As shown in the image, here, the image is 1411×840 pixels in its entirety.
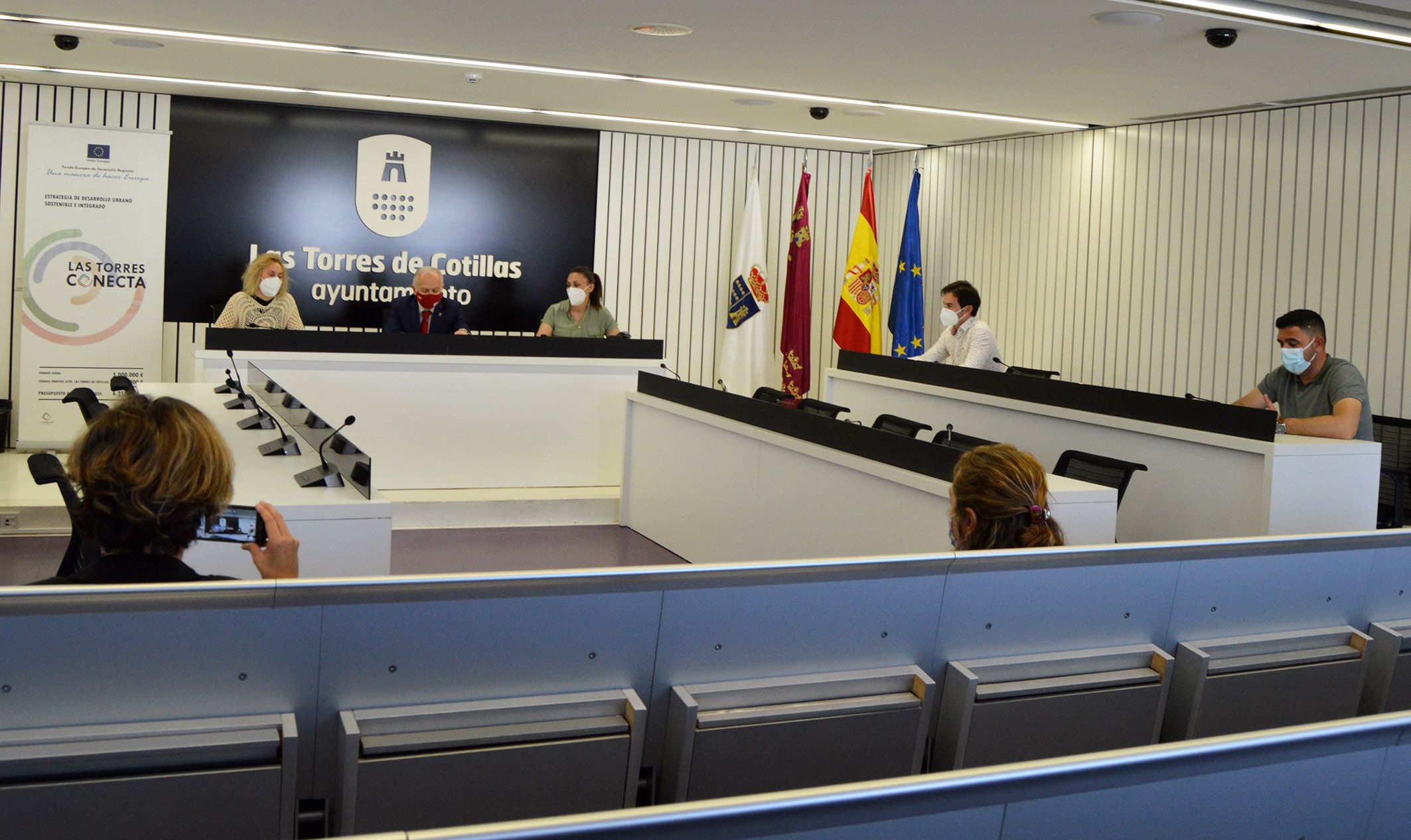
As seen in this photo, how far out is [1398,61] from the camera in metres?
5.91

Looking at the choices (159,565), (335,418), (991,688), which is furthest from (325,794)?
(335,418)

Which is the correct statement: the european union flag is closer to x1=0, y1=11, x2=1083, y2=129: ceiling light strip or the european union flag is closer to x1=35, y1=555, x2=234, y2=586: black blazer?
x1=0, y1=11, x2=1083, y2=129: ceiling light strip

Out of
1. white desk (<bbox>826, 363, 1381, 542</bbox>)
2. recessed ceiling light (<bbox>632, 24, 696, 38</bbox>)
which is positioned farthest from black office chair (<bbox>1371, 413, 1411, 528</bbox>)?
recessed ceiling light (<bbox>632, 24, 696, 38</bbox>)

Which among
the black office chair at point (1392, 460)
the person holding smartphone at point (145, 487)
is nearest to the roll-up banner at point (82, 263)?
the person holding smartphone at point (145, 487)

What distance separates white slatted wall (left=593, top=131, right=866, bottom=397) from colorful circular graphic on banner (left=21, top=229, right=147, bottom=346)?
3.93 meters

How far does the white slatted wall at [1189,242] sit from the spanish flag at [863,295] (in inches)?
22.8

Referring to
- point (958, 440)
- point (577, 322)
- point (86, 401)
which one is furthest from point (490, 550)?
point (958, 440)

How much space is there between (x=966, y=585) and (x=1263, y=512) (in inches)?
113

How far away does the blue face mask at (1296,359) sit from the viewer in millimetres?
5355

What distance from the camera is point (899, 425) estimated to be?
629 centimetres

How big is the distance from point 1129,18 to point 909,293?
537 centimetres

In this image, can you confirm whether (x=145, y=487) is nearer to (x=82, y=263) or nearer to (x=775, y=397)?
(x=775, y=397)

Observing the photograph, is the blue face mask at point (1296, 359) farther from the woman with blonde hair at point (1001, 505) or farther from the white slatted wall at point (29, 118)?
the white slatted wall at point (29, 118)

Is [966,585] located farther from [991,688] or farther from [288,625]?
[288,625]
